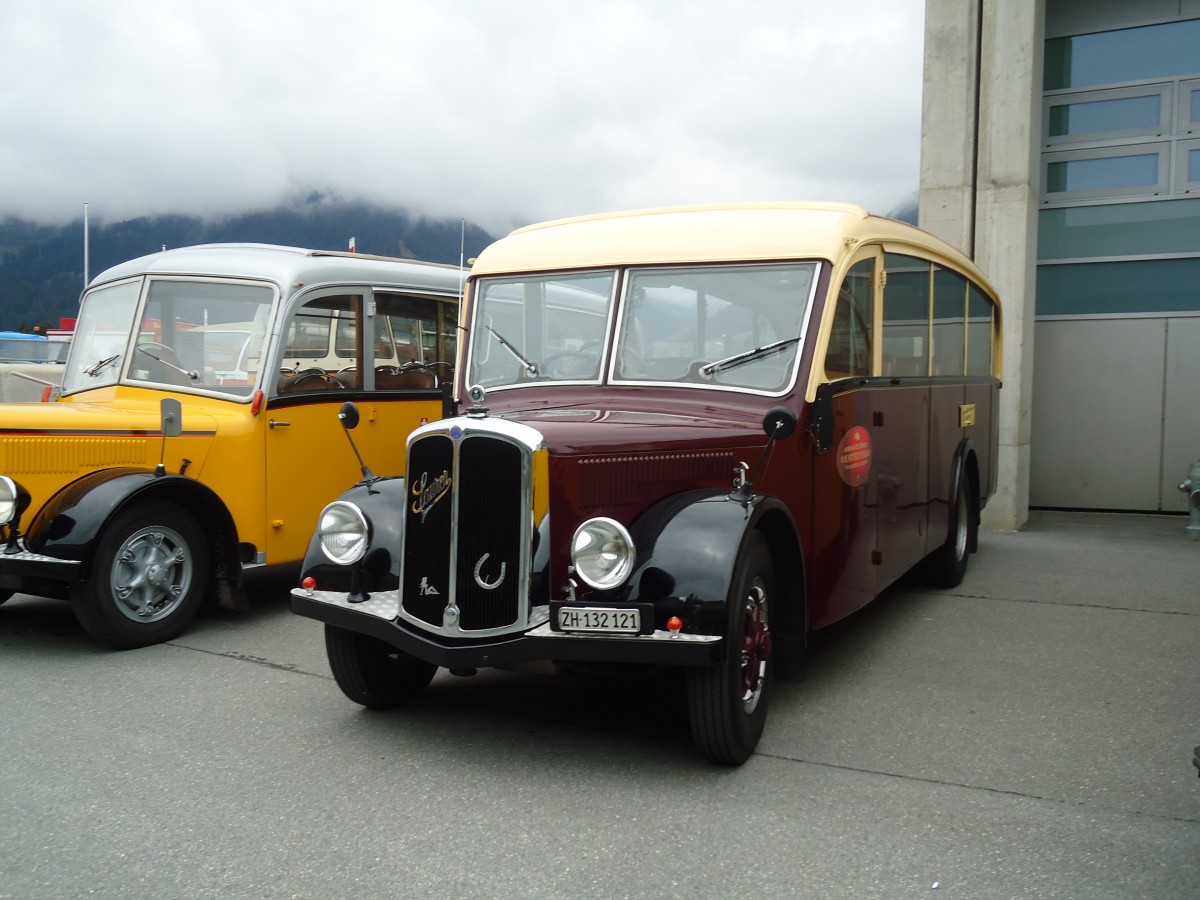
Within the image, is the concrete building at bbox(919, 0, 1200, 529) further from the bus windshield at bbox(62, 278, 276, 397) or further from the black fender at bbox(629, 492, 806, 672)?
the black fender at bbox(629, 492, 806, 672)

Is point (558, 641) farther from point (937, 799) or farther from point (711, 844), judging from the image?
point (937, 799)

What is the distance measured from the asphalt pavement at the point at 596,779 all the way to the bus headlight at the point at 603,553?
0.67m

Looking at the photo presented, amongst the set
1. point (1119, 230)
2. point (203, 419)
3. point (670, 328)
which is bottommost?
point (203, 419)

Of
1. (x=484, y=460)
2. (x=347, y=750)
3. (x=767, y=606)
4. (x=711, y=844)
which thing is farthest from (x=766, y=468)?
Answer: (x=347, y=750)

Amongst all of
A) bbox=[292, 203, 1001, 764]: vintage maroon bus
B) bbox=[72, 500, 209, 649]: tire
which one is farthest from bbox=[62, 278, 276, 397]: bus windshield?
bbox=[292, 203, 1001, 764]: vintage maroon bus

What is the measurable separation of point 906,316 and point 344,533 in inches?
136

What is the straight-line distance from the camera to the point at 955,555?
798cm

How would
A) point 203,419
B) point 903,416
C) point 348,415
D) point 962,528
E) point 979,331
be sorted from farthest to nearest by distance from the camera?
point 979,331, point 962,528, point 203,419, point 903,416, point 348,415

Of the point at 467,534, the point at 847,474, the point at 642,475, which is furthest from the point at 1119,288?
the point at 467,534

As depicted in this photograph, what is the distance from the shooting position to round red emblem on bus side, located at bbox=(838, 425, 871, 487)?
534 centimetres

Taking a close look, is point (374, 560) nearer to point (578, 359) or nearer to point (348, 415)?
point (348, 415)

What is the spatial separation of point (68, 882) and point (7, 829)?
54cm

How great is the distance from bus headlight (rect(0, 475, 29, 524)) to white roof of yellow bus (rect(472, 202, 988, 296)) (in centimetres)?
268

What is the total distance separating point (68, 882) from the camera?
10.6 feet
